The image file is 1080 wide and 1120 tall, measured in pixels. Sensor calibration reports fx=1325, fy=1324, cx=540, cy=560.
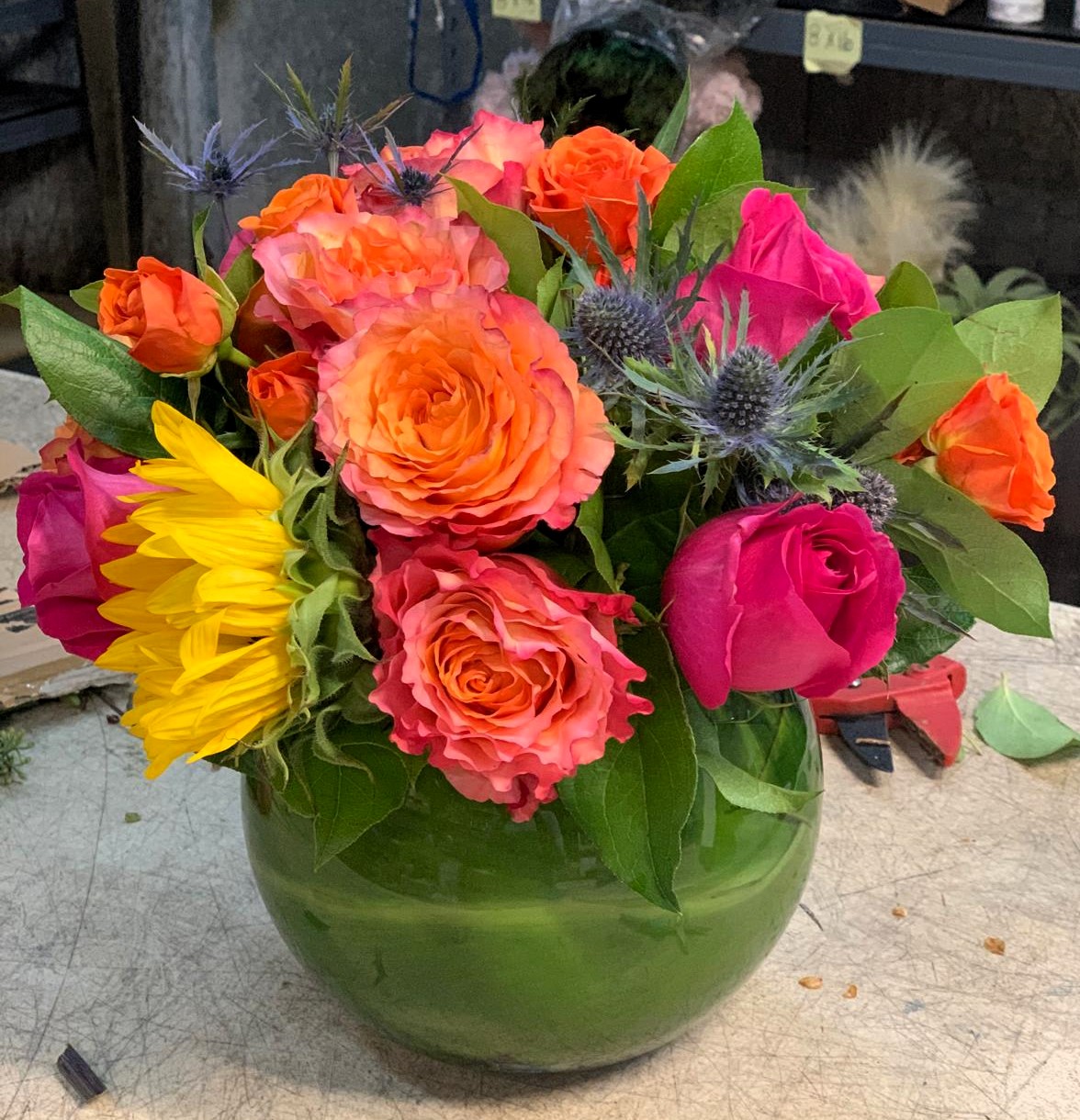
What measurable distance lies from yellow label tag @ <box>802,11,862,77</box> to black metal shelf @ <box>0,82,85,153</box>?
1298mm

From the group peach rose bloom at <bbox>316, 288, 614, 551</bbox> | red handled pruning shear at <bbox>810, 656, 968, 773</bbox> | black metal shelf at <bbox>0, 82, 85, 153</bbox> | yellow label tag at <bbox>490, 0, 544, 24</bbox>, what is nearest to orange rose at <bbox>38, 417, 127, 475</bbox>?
peach rose bloom at <bbox>316, 288, 614, 551</bbox>

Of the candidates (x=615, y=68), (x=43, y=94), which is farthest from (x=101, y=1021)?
(x=43, y=94)

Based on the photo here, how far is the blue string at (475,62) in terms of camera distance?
1941 mm

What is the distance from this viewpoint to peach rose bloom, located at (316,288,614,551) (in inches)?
14.6

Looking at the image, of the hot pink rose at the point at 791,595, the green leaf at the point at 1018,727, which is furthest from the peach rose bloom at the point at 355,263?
the green leaf at the point at 1018,727

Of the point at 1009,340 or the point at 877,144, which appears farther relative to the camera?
the point at 877,144

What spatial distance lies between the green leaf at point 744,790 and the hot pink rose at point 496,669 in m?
0.06

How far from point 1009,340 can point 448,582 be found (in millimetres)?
242

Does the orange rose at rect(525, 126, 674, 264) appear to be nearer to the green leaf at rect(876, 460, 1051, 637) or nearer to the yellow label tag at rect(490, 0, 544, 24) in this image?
the green leaf at rect(876, 460, 1051, 637)

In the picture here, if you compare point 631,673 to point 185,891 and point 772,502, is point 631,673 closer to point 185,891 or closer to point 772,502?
point 772,502

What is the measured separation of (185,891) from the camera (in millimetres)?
641

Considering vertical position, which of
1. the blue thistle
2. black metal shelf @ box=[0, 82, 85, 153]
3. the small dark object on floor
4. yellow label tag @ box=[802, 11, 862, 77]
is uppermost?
the blue thistle

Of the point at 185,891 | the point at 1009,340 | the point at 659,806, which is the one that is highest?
the point at 1009,340

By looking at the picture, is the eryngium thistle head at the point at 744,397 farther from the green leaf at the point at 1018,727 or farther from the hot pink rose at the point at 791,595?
the green leaf at the point at 1018,727
